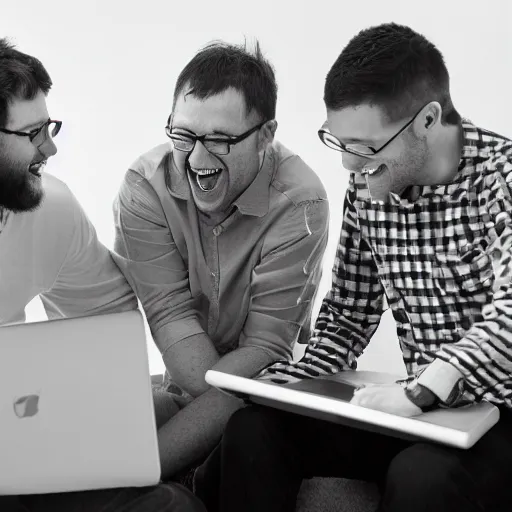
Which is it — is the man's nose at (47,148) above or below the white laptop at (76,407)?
above

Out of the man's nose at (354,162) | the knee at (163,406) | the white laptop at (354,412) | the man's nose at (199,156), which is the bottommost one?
the knee at (163,406)

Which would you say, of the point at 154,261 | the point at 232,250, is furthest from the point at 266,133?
the point at 154,261

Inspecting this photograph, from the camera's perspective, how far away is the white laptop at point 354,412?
1210mm

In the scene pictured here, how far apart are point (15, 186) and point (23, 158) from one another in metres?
0.06

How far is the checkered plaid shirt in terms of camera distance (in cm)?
131

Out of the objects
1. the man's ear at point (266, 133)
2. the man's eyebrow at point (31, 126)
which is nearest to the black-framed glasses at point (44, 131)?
the man's eyebrow at point (31, 126)

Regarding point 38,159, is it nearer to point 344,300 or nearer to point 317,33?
point 344,300

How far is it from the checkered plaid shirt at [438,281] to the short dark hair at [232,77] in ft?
1.08

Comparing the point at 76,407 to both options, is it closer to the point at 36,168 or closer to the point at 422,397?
the point at 422,397

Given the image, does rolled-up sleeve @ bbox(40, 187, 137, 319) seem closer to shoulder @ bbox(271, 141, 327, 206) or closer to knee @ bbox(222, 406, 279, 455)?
shoulder @ bbox(271, 141, 327, 206)

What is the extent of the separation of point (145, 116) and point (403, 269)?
1.80 metres

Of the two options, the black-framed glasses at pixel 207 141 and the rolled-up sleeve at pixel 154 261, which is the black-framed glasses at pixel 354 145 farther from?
the rolled-up sleeve at pixel 154 261

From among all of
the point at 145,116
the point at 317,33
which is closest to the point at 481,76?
the point at 317,33

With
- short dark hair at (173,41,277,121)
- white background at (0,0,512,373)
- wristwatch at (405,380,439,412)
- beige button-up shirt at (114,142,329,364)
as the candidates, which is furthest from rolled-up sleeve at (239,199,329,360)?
white background at (0,0,512,373)
